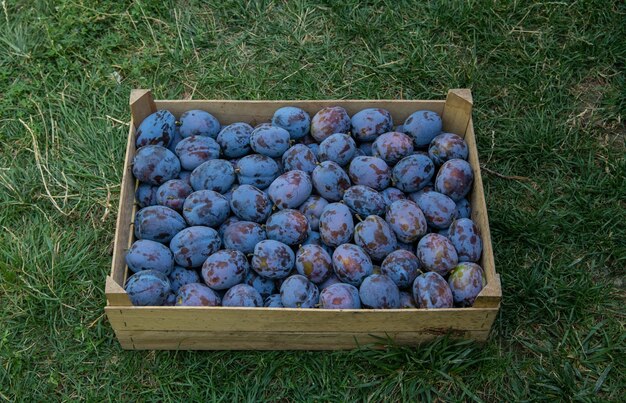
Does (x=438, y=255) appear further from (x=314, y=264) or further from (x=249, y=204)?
(x=249, y=204)

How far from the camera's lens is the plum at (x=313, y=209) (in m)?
2.57

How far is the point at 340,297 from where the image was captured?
7.64 feet

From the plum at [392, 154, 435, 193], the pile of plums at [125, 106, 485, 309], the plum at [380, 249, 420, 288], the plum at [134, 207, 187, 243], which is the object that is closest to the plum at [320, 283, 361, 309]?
the pile of plums at [125, 106, 485, 309]

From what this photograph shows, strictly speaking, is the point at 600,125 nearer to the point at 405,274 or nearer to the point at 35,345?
the point at 405,274

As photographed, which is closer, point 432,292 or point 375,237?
point 432,292

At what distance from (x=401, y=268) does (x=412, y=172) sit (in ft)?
1.31

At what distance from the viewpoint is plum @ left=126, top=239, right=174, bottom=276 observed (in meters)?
2.43

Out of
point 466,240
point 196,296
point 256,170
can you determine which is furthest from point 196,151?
point 466,240

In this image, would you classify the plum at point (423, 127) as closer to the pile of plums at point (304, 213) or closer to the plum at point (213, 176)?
the pile of plums at point (304, 213)

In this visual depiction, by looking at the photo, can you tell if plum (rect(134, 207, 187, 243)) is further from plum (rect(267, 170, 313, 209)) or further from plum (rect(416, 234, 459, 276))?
plum (rect(416, 234, 459, 276))

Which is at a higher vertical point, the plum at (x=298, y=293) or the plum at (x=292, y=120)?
the plum at (x=292, y=120)

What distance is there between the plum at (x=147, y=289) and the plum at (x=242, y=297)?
0.21m

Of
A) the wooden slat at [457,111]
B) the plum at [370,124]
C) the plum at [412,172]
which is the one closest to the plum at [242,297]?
the plum at [412,172]

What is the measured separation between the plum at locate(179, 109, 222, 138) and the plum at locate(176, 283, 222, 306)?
2.25ft
